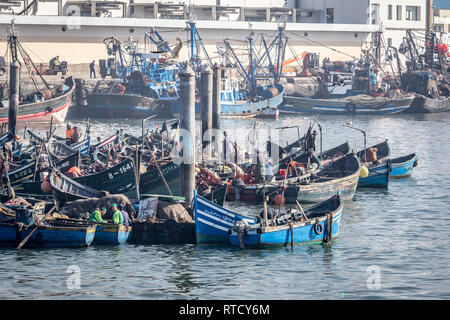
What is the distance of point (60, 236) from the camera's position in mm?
26547

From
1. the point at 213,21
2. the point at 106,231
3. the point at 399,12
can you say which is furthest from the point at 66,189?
the point at 399,12

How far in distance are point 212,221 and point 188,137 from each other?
152 inches

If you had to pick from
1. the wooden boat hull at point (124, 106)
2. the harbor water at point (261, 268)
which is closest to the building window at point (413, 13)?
the wooden boat hull at point (124, 106)

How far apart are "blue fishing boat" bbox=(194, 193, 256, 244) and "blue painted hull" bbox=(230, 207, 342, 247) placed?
0.36 meters

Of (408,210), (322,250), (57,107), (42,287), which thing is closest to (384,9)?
(57,107)

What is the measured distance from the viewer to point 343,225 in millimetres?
31062

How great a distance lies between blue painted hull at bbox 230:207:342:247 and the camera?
2625 centimetres

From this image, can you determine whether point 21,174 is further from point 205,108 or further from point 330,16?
point 330,16

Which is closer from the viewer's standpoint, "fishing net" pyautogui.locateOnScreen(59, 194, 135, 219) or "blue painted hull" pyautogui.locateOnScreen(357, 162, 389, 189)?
"fishing net" pyautogui.locateOnScreen(59, 194, 135, 219)

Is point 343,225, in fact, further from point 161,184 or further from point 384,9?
point 384,9

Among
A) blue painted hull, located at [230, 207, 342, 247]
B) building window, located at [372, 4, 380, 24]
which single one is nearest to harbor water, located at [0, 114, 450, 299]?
blue painted hull, located at [230, 207, 342, 247]

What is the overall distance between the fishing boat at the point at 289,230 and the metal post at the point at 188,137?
337cm

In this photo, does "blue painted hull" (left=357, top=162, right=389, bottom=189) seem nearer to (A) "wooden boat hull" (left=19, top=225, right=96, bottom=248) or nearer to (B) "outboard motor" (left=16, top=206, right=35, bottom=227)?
(A) "wooden boat hull" (left=19, top=225, right=96, bottom=248)

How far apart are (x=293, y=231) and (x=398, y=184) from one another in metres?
15.0
